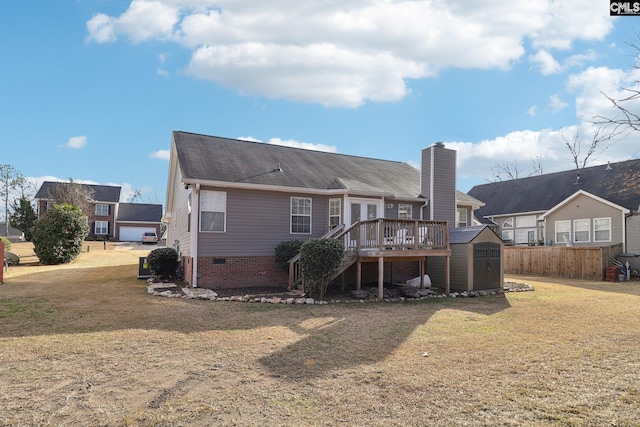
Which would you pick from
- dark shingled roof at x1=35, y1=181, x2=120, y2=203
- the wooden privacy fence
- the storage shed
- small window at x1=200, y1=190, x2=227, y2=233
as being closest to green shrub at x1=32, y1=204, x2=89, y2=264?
small window at x1=200, y1=190, x2=227, y2=233

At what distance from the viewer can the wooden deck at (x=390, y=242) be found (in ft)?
38.2

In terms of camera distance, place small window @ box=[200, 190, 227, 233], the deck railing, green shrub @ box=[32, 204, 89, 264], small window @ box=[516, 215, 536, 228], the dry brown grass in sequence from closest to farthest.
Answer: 1. the dry brown grass
2. the deck railing
3. small window @ box=[200, 190, 227, 233]
4. green shrub @ box=[32, 204, 89, 264]
5. small window @ box=[516, 215, 536, 228]

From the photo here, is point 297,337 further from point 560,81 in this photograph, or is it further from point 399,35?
point 560,81

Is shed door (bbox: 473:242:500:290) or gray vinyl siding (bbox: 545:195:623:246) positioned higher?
gray vinyl siding (bbox: 545:195:623:246)

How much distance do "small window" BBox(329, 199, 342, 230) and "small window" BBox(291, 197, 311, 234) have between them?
825 millimetres

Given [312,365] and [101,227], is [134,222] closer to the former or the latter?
[101,227]

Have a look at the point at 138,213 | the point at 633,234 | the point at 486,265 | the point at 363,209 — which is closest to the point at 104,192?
the point at 138,213

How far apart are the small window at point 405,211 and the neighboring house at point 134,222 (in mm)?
36525

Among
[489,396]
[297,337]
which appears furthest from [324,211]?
[489,396]

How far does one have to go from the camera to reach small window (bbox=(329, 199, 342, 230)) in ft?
48.1

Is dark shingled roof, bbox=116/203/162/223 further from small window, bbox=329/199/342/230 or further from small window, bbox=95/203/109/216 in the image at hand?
small window, bbox=329/199/342/230

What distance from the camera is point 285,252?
13.3m

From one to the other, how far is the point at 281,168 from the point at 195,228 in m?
4.30

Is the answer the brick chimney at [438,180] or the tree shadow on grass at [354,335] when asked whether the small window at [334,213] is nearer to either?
the brick chimney at [438,180]
